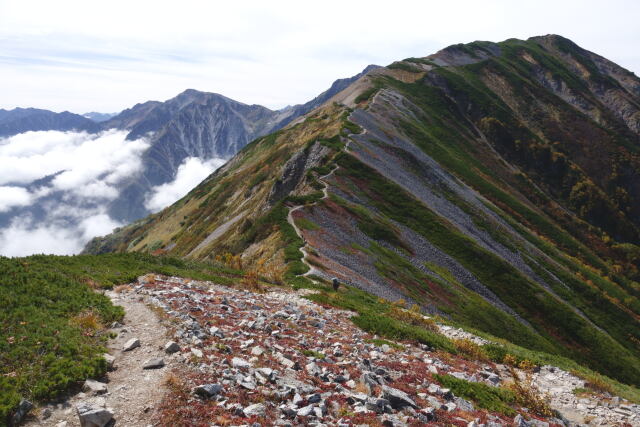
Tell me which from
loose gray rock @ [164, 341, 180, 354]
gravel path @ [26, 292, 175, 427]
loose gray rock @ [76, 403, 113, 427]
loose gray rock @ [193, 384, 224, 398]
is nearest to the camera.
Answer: loose gray rock @ [76, 403, 113, 427]

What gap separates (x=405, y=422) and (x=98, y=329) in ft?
39.9

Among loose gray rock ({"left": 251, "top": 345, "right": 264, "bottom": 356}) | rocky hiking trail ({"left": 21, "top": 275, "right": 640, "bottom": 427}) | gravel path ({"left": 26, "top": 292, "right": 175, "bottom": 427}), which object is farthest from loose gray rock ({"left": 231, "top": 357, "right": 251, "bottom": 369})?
gravel path ({"left": 26, "top": 292, "right": 175, "bottom": 427})

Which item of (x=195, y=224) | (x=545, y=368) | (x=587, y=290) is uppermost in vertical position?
(x=545, y=368)

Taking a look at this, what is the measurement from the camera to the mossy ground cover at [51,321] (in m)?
11.2

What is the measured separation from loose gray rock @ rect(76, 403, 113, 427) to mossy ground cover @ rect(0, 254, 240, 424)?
1.49 metres

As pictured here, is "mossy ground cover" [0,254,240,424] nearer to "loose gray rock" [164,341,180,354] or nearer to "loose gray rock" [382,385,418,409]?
"loose gray rock" [164,341,180,354]

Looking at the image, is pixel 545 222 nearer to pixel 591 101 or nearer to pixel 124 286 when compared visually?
pixel 124 286

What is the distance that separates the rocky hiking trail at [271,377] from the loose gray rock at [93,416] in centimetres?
3

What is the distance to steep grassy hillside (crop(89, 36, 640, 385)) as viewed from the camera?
144ft

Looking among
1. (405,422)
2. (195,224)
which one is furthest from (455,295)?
(195,224)

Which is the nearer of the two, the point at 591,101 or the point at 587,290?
the point at 587,290

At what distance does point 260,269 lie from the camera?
115 ft

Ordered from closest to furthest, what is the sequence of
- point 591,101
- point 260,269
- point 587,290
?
1. point 260,269
2. point 587,290
3. point 591,101

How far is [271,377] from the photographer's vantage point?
12578mm
